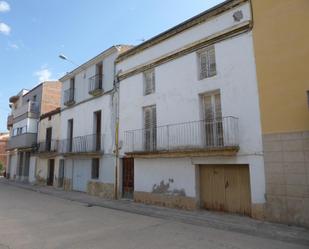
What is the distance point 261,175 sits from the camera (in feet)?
28.0

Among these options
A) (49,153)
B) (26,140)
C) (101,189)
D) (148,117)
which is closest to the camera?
(148,117)

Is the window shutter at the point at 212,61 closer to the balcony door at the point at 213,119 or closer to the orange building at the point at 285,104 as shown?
the balcony door at the point at 213,119

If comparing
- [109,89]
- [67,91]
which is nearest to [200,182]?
[109,89]

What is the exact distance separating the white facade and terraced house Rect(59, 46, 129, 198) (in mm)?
1436

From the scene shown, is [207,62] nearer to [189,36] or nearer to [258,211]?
[189,36]

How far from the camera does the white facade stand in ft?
29.4

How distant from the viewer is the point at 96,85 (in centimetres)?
1642

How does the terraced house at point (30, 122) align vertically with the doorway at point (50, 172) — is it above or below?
above

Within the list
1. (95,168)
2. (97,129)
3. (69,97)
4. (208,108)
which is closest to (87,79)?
(69,97)

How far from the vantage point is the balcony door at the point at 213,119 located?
985 centimetres

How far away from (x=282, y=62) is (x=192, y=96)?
11.6ft

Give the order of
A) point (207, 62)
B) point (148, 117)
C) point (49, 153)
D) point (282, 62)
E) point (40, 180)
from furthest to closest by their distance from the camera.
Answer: point (40, 180), point (49, 153), point (148, 117), point (207, 62), point (282, 62)

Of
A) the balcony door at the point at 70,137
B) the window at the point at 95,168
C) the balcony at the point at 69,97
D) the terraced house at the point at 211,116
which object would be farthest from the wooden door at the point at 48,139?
the window at the point at 95,168

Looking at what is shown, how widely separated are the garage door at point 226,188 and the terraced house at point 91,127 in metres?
5.60
